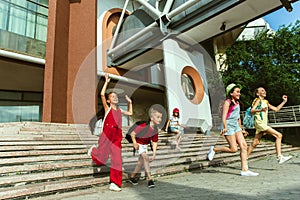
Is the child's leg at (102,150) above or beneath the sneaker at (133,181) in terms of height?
above

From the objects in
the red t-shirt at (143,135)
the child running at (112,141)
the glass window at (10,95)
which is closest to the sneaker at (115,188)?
the child running at (112,141)

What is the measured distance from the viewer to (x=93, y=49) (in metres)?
12.2

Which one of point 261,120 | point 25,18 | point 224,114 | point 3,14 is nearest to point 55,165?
point 224,114

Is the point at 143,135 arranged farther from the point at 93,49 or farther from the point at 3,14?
the point at 3,14

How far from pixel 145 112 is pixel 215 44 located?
24.5 ft

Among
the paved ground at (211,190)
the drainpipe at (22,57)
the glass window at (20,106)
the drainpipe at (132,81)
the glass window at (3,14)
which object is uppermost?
the glass window at (3,14)

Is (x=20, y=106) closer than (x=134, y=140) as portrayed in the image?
No

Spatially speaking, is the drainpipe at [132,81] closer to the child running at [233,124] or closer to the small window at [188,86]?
the small window at [188,86]

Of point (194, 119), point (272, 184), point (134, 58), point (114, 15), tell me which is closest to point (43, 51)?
point (134, 58)

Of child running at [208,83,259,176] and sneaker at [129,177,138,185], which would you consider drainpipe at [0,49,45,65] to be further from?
child running at [208,83,259,176]

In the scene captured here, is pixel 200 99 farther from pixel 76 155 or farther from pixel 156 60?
pixel 76 155

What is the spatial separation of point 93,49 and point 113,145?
380 inches

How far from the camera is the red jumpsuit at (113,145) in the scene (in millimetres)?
3391

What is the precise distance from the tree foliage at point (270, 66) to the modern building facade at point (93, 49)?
231 centimetres
